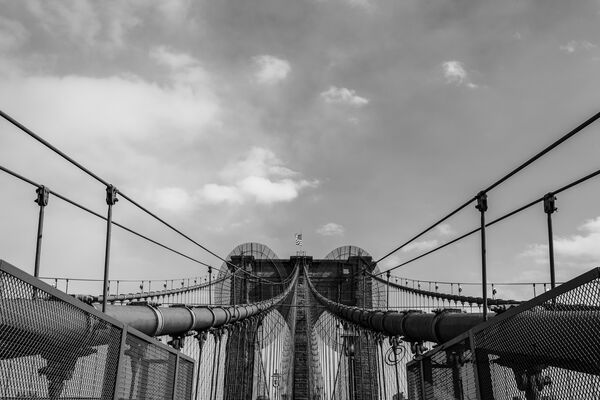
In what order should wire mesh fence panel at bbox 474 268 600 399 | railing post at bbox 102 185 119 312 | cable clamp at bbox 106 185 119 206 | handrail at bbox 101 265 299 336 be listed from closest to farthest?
1. wire mesh fence panel at bbox 474 268 600 399
2. railing post at bbox 102 185 119 312
3. cable clamp at bbox 106 185 119 206
4. handrail at bbox 101 265 299 336

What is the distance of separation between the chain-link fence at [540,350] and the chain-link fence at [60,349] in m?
2.54

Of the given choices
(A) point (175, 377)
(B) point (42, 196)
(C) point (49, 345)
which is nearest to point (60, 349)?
(C) point (49, 345)

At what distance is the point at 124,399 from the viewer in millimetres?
4363

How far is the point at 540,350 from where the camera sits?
2.94 meters

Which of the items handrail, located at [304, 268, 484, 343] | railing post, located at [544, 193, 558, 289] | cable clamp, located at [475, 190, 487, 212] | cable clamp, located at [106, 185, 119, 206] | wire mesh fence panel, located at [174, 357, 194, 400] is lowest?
wire mesh fence panel, located at [174, 357, 194, 400]

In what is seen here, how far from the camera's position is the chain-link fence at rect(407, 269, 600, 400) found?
7.93 ft

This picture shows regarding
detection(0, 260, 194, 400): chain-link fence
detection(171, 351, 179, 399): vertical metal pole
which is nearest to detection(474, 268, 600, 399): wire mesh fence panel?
detection(0, 260, 194, 400): chain-link fence

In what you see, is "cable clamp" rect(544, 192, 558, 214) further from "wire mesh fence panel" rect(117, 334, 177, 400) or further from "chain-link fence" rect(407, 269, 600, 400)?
"wire mesh fence panel" rect(117, 334, 177, 400)

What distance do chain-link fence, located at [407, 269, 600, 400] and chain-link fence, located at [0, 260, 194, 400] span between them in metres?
2.54

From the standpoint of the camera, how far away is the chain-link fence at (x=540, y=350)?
2418mm

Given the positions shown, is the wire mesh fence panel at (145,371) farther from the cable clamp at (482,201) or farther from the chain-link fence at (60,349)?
the cable clamp at (482,201)

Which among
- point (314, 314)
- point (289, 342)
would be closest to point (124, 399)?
point (289, 342)

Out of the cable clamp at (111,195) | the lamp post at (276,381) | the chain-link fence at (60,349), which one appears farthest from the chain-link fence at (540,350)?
the lamp post at (276,381)

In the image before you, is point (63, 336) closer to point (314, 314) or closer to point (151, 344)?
point (151, 344)
